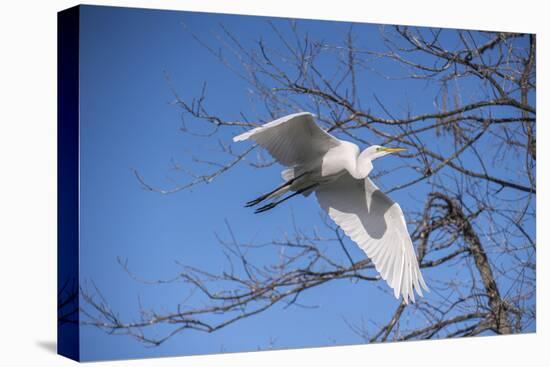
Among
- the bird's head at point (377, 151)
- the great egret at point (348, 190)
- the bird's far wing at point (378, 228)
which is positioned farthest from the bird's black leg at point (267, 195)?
the bird's head at point (377, 151)

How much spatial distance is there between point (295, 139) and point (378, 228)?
809mm

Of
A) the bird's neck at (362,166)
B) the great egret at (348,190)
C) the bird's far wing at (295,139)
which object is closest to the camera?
the bird's far wing at (295,139)

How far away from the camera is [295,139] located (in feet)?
20.8

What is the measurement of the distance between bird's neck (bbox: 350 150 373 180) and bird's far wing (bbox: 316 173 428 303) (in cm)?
8

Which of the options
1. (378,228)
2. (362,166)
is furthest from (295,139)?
(378,228)

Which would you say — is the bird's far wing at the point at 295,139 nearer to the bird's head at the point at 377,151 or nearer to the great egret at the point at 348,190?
the great egret at the point at 348,190

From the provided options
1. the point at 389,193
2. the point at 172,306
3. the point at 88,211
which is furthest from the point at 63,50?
the point at 389,193

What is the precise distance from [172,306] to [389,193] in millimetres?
1548

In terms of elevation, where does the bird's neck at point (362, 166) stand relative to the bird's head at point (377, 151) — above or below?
below

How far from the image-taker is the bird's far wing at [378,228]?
21.7ft

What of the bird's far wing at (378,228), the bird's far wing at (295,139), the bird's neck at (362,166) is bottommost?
the bird's far wing at (378,228)

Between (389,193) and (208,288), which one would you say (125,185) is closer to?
(208,288)

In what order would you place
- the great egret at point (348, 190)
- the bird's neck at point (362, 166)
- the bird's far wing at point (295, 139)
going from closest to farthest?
the bird's far wing at point (295, 139)
the great egret at point (348, 190)
the bird's neck at point (362, 166)

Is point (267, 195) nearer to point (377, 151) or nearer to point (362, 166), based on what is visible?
point (362, 166)
